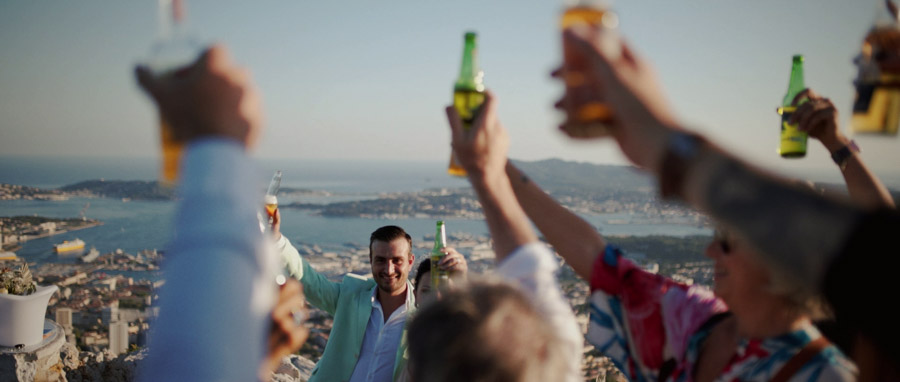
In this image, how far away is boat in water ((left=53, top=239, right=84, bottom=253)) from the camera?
41.1 ft

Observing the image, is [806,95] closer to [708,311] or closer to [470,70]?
[708,311]

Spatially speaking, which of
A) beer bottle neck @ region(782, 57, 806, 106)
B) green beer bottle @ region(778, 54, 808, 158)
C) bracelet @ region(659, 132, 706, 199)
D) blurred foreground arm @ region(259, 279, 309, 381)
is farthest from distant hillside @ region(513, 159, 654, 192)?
bracelet @ region(659, 132, 706, 199)

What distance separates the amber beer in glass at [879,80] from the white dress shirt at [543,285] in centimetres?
96

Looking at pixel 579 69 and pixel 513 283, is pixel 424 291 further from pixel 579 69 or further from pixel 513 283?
pixel 579 69

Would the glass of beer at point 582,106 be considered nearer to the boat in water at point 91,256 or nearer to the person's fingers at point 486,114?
the person's fingers at point 486,114

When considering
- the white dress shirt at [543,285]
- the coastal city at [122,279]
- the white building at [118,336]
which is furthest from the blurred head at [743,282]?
the white building at [118,336]

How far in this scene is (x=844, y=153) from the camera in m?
1.94

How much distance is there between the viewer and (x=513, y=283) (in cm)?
117

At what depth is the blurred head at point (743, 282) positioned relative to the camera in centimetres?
151

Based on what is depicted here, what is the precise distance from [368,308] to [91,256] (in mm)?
11878

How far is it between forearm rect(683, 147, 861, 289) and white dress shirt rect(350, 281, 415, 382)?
10.8 ft

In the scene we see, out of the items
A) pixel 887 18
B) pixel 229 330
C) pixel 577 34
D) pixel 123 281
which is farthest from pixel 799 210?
pixel 123 281

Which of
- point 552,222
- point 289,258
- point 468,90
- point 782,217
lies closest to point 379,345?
point 289,258

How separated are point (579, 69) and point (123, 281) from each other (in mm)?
13257
